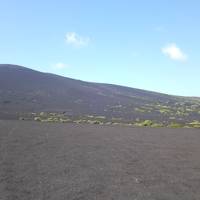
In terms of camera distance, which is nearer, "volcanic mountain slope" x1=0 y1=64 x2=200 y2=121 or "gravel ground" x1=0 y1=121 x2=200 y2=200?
"gravel ground" x1=0 y1=121 x2=200 y2=200

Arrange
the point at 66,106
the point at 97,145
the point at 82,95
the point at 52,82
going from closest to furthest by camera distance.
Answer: the point at 97,145 → the point at 66,106 → the point at 82,95 → the point at 52,82

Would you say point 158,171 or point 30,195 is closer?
point 30,195

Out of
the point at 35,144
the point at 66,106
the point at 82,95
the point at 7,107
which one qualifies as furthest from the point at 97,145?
the point at 82,95

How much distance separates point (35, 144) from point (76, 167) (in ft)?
30.7

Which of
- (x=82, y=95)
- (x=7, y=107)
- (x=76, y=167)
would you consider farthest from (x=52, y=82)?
(x=76, y=167)

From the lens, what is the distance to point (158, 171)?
60.8 ft

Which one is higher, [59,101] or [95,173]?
[95,173]

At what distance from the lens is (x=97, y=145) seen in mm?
28781

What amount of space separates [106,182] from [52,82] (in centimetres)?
11450

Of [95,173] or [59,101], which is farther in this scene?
[59,101]

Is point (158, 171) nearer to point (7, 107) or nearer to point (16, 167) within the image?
point (16, 167)

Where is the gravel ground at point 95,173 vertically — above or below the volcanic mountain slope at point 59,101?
above

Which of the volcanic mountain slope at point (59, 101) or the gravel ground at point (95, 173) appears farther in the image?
the volcanic mountain slope at point (59, 101)

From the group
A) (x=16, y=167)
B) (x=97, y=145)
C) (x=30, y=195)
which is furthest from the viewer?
(x=97, y=145)
